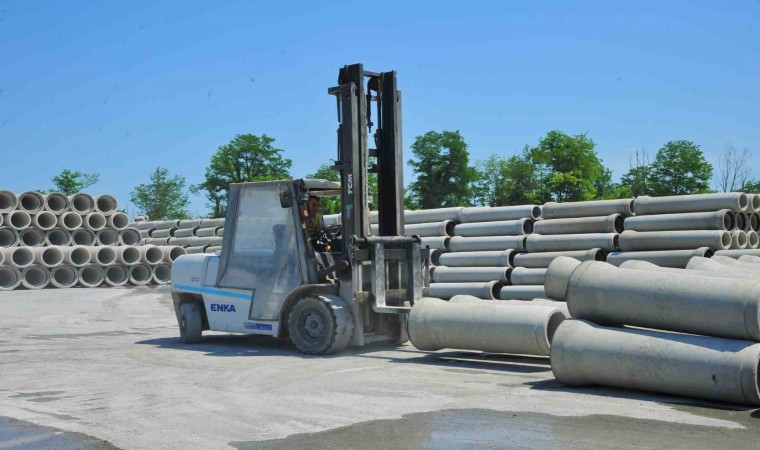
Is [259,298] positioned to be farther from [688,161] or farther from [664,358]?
[688,161]

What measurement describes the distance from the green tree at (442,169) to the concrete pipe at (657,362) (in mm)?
38779

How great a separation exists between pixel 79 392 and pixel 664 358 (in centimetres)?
571

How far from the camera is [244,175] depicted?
52594mm

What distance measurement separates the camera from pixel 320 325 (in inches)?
436

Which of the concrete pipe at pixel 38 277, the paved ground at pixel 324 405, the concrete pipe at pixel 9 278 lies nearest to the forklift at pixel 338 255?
the paved ground at pixel 324 405

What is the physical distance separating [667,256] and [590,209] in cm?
207

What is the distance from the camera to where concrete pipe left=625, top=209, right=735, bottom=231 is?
1478cm

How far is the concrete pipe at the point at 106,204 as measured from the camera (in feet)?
103

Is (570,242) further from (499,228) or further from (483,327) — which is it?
(483,327)

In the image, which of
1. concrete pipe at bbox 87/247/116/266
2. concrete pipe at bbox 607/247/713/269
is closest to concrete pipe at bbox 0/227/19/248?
concrete pipe at bbox 87/247/116/266

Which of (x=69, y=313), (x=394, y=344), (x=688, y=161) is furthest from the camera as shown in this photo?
(x=688, y=161)

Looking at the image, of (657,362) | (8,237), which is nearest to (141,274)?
(8,237)

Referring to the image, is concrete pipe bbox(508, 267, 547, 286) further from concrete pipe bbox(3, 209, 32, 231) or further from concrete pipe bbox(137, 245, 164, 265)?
concrete pipe bbox(3, 209, 32, 231)

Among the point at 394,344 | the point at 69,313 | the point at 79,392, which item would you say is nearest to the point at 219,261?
the point at 394,344
